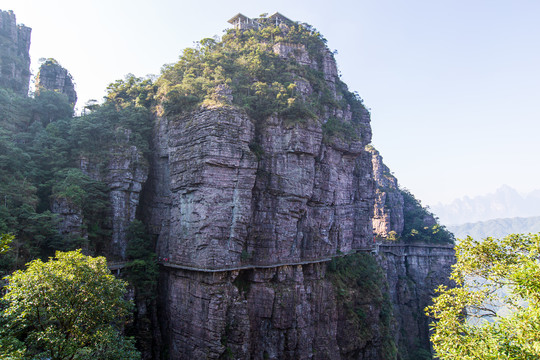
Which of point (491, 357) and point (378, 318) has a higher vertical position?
point (491, 357)

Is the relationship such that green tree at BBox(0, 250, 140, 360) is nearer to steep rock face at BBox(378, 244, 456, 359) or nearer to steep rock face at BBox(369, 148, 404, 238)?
steep rock face at BBox(378, 244, 456, 359)

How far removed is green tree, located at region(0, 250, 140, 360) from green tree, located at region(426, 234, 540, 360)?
44.0 ft

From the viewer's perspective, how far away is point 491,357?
26.4 feet

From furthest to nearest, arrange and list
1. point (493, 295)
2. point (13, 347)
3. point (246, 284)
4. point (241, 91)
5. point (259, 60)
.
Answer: point (259, 60) → point (241, 91) → point (246, 284) → point (13, 347) → point (493, 295)

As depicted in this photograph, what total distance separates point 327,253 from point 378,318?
9179mm

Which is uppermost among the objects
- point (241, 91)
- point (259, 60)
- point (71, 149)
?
point (259, 60)

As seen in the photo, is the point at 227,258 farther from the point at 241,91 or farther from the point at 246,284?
the point at 241,91

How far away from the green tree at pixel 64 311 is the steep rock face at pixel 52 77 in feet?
109

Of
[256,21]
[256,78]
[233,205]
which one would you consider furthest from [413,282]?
[256,21]

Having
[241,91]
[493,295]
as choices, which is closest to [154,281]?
[241,91]

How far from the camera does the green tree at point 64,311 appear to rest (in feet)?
40.3

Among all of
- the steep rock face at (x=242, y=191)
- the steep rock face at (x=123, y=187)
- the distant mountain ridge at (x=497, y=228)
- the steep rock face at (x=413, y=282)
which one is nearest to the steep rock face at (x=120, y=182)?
the steep rock face at (x=123, y=187)

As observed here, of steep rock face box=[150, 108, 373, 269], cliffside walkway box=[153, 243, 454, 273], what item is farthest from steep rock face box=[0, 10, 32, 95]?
cliffside walkway box=[153, 243, 454, 273]

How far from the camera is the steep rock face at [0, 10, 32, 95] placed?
37.5 meters
